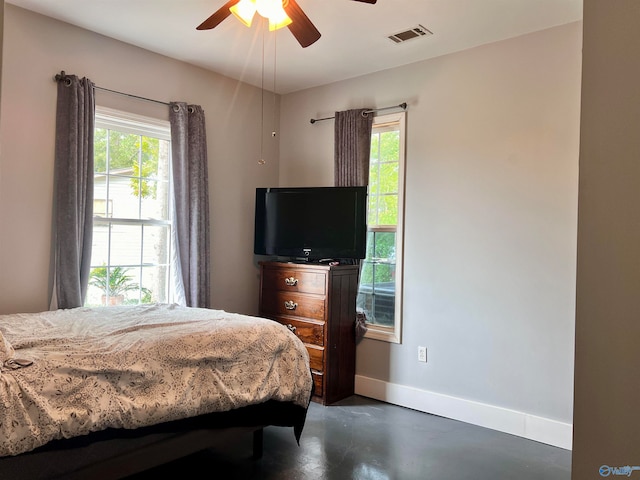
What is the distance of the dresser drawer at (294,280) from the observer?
369 centimetres

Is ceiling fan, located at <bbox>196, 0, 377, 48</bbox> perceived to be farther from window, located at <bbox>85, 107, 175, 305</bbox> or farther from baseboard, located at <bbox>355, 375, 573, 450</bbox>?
baseboard, located at <bbox>355, 375, 573, 450</bbox>

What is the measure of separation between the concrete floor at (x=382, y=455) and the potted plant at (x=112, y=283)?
1.42 metres

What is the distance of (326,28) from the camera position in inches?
125

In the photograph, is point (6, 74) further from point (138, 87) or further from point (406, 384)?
point (406, 384)

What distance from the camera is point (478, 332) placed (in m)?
3.37

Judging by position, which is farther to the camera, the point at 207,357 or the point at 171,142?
the point at 171,142

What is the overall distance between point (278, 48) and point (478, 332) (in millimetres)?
2589

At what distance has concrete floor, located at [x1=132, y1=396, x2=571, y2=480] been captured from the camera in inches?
99.7

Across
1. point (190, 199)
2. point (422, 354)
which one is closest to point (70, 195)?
point (190, 199)

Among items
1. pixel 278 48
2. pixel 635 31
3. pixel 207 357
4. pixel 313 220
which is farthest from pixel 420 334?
pixel 635 31

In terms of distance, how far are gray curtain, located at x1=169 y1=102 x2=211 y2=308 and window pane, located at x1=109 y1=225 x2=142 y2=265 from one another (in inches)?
12.0

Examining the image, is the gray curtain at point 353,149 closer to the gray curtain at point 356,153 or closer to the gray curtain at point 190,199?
the gray curtain at point 356,153

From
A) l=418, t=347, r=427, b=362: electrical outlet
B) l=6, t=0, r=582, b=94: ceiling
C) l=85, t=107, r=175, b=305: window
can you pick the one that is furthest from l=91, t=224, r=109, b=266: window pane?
l=418, t=347, r=427, b=362: electrical outlet

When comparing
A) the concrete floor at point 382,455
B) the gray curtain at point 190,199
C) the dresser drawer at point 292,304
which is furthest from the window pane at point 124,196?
the concrete floor at point 382,455
